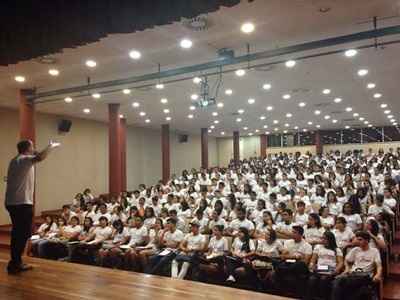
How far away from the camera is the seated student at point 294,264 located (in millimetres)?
4609

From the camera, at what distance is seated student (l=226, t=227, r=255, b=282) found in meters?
5.07

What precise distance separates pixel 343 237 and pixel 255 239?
128 cm

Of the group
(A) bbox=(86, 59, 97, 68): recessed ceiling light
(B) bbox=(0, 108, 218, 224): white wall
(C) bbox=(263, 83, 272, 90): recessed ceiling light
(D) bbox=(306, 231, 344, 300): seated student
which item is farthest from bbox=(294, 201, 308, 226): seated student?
(B) bbox=(0, 108, 218, 224): white wall

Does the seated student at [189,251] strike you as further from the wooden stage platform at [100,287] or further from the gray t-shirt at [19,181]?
the gray t-shirt at [19,181]

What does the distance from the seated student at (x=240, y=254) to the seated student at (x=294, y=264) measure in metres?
0.44

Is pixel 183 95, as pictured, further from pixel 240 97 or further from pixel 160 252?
pixel 160 252

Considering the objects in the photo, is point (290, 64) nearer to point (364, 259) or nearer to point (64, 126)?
point (364, 259)

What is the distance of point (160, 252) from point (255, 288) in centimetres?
167

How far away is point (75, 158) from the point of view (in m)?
13.2

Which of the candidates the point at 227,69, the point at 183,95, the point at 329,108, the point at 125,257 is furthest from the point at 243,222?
the point at 329,108

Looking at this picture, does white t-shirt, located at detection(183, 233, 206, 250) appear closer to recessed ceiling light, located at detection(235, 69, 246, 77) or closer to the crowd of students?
the crowd of students

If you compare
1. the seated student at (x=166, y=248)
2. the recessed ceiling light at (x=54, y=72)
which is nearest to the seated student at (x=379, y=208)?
the seated student at (x=166, y=248)

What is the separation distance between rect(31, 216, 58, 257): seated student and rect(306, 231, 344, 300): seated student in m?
4.95

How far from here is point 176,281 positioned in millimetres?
3064
